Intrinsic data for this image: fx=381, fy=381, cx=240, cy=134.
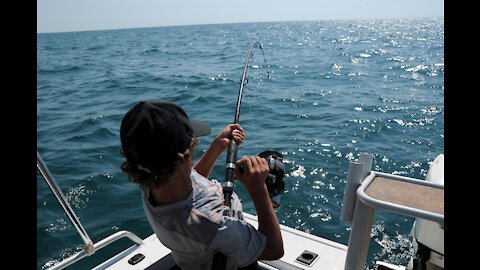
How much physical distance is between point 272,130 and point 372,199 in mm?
6420

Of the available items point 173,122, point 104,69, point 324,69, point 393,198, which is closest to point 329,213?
point 393,198

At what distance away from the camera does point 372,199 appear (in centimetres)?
129

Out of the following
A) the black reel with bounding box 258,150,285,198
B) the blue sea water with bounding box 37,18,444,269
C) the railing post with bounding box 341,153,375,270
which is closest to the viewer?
the railing post with bounding box 341,153,375,270

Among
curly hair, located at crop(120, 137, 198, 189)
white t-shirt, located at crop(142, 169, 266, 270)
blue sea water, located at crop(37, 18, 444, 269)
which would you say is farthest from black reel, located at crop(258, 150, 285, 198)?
blue sea water, located at crop(37, 18, 444, 269)

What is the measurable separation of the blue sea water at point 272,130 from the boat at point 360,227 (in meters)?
1.40

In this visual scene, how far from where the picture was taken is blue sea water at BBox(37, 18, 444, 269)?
435cm

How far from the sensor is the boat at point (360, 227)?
130 centimetres

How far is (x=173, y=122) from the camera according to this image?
130cm

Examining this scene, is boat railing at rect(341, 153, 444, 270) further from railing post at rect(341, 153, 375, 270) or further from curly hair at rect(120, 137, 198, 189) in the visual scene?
curly hair at rect(120, 137, 198, 189)

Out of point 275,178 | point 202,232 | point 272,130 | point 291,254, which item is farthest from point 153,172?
point 272,130

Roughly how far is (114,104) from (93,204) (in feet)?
19.9

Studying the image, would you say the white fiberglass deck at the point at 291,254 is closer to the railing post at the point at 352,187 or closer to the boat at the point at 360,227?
the boat at the point at 360,227

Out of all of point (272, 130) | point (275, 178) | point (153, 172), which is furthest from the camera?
point (272, 130)

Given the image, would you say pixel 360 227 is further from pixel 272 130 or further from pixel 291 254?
pixel 272 130
